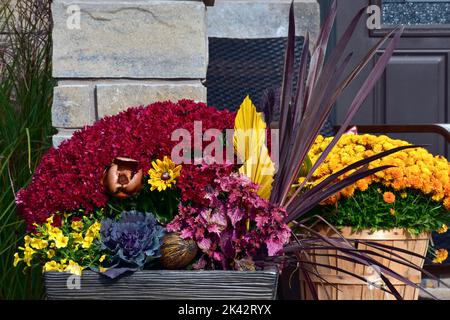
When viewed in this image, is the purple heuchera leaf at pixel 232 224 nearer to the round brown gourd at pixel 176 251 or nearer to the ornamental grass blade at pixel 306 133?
the round brown gourd at pixel 176 251

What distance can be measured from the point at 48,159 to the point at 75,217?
0.76 ft

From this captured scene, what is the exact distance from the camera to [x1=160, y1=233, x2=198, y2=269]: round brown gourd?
2355mm

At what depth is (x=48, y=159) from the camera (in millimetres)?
2576

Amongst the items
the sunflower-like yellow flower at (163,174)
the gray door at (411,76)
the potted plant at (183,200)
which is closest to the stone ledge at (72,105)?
the potted plant at (183,200)

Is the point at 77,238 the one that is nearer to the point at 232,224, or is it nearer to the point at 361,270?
the point at 232,224

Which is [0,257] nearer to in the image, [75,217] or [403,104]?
[75,217]

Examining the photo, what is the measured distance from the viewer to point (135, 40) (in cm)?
295

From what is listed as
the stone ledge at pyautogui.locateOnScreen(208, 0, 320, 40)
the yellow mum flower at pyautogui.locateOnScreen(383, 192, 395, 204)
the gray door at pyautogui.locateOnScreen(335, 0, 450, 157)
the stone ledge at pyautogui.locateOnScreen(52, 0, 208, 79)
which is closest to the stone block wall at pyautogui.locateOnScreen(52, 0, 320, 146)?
the stone ledge at pyautogui.locateOnScreen(52, 0, 208, 79)

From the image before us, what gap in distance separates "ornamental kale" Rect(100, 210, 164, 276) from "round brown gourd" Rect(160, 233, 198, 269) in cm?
2

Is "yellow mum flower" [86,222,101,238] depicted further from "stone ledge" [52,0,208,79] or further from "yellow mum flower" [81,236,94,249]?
"stone ledge" [52,0,208,79]

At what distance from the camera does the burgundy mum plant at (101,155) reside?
2439mm

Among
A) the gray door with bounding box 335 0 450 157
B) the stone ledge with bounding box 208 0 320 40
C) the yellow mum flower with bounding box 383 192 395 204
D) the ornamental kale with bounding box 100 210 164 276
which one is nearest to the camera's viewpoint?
the ornamental kale with bounding box 100 210 164 276

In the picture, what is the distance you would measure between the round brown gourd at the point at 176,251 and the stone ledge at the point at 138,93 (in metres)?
0.75
